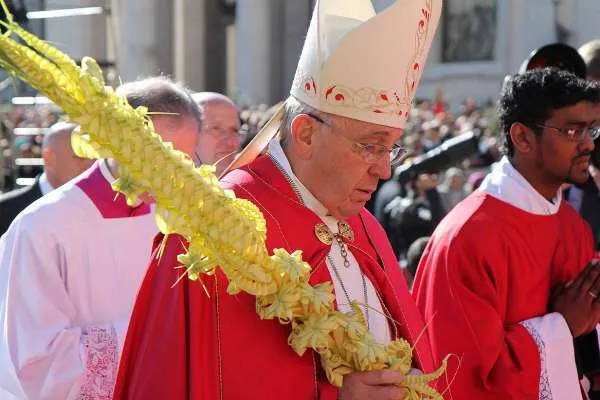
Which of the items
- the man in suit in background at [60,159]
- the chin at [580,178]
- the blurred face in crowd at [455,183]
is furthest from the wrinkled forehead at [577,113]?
the blurred face in crowd at [455,183]

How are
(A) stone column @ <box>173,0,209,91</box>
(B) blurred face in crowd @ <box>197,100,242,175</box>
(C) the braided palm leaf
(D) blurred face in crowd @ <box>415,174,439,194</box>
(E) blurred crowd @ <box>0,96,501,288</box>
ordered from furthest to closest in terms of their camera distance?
(A) stone column @ <box>173,0,209,91</box> → (D) blurred face in crowd @ <box>415,174,439,194</box> → (E) blurred crowd @ <box>0,96,501,288</box> → (B) blurred face in crowd @ <box>197,100,242,175</box> → (C) the braided palm leaf

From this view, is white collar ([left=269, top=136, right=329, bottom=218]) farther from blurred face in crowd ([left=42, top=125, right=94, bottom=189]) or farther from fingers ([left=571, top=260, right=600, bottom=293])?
blurred face in crowd ([left=42, top=125, right=94, bottom=189])

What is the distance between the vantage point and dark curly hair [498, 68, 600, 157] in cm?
389

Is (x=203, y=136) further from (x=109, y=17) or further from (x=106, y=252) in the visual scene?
(x=109, y=17)

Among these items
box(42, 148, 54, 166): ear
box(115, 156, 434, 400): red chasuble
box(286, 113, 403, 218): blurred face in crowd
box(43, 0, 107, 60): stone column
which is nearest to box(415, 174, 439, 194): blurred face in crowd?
box(43, 0, 107, 60): stone column

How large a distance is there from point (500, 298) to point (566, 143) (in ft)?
1.85

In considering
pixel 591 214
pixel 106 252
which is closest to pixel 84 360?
pixel 106 252

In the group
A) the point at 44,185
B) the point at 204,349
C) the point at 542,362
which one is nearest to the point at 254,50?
the point at 44,185

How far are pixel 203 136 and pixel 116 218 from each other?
118cm

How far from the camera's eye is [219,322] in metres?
2.59

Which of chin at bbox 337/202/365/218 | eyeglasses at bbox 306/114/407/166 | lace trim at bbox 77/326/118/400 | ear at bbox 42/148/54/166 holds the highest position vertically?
eyeglasses at bbox 306/114/407/166

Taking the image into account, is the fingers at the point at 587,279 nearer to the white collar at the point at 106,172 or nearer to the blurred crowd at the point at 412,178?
the blurred crowd at the point at 412,178

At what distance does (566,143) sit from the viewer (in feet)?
12.7

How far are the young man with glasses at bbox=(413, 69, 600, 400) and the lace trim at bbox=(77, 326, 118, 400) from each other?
101 cm
